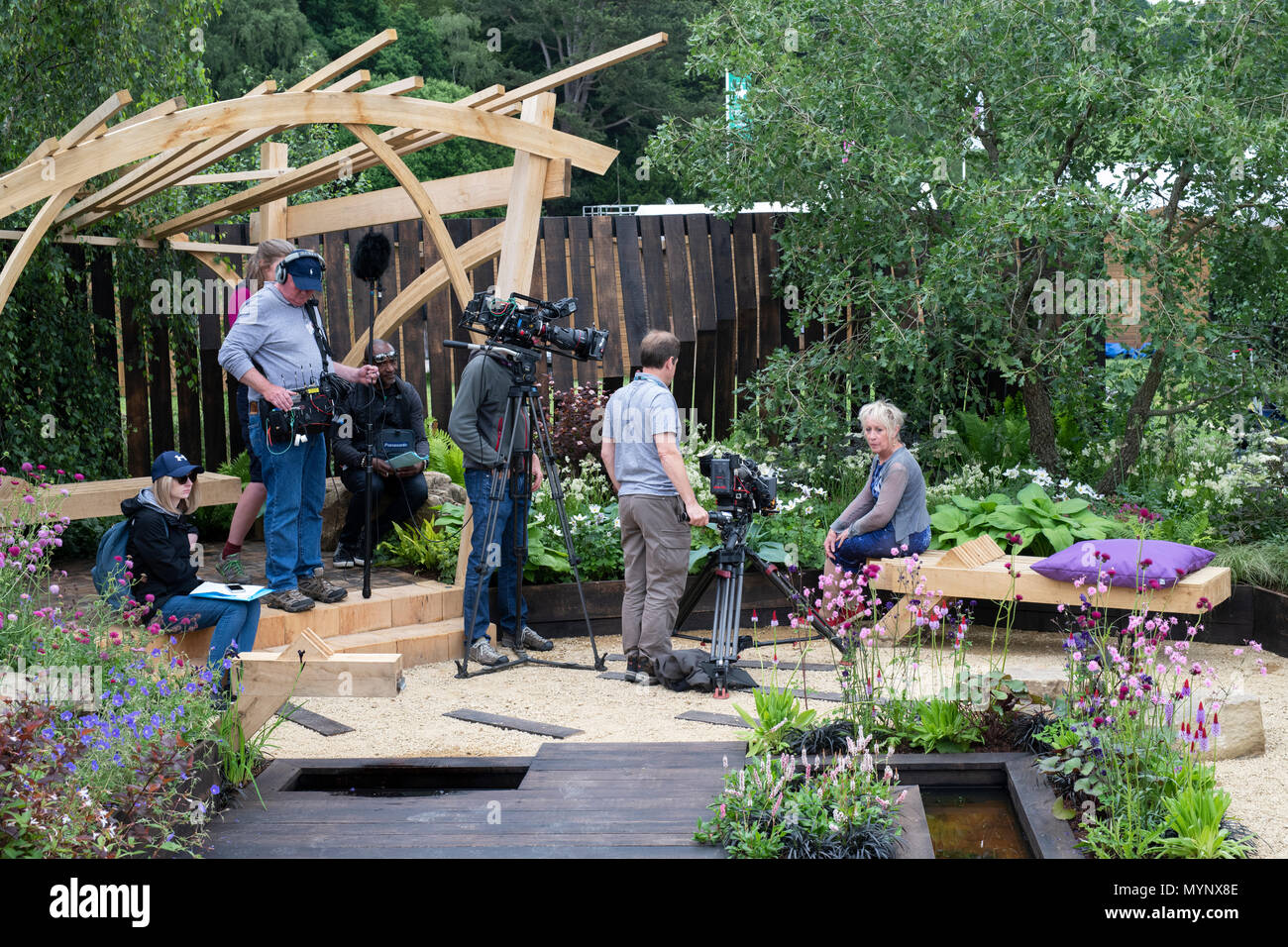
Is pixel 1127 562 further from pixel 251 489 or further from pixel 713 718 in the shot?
pixel 251 489

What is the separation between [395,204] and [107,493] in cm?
279

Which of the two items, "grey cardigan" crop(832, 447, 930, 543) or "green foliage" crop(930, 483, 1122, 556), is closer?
"grey cardigan" crop(832, 447, 930, 543)

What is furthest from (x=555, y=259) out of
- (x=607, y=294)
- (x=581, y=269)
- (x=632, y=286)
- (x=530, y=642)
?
(x=530, y=642)

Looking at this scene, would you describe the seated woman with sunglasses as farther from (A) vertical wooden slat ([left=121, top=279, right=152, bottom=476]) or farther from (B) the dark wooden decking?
(A) vertical wooden slat ([left=121, top=279, right=152, bottom=476])

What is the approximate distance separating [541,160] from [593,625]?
2.69m

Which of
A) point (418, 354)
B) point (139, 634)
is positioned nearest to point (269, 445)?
point (139, 634)

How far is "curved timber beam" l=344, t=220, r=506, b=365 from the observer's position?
25.2ft

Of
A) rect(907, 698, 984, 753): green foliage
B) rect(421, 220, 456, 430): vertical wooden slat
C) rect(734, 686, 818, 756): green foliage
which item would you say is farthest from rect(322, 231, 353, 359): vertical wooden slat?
rect(907, 698, 984, 753): green foliage

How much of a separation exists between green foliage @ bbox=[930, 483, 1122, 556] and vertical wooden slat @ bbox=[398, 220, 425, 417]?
168 inches

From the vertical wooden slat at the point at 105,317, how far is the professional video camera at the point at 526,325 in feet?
11.1

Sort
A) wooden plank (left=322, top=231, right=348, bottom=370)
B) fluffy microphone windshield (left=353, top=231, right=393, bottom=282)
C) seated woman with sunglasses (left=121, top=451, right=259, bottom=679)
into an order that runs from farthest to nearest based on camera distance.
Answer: wooden plank (left=322, top=231, right=348, bottom=370), fluffy microphone windshield (left=353, top=231, right=393, bottom=282), seated woman with sunglasses (left=121, top=451, right=259, bottom=679)

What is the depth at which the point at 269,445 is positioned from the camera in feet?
20.3

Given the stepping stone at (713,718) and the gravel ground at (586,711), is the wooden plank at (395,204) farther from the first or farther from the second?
the stepping stone at (713,718)

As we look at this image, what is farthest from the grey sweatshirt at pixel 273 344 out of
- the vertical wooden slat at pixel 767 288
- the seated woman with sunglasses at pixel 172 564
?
the vertical wooden slat at pixel 767 288
